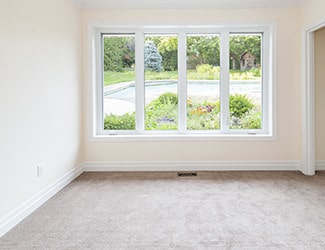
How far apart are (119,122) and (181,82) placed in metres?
1.17

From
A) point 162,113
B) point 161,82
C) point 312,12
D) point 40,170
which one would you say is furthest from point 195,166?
point 312,12

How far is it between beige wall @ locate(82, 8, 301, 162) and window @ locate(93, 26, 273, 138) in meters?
0.21

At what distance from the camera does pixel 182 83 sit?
4.79m

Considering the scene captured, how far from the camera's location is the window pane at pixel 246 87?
4.79m

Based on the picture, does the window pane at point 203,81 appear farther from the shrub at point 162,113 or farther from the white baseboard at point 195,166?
the white baseboard at point 195,166

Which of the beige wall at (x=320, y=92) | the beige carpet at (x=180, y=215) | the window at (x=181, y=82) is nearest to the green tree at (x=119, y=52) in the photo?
the window at (x=181, y=82)

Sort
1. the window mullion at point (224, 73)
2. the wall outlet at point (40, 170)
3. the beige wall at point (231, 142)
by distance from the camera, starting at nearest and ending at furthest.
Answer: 1. the wall outlet at point (40, 170)
2. the beige wall at point (231, 142)
3. the window mullion at point (224, 73)

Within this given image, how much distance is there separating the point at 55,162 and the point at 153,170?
5.01ft

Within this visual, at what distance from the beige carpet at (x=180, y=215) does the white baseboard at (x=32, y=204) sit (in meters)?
0.06

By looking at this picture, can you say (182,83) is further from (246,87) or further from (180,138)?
(246,87)

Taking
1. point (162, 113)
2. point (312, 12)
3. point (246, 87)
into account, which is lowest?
point (162, 113)

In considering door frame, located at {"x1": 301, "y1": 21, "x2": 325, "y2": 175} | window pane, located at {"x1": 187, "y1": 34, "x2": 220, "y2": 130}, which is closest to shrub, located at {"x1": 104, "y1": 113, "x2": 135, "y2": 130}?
window pane, located at {"x1": 187, "y1": 34, "x2": 220, "y2": 130}

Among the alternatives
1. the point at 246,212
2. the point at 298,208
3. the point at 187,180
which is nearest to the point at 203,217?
the point at 246,212

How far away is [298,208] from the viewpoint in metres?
3.02
